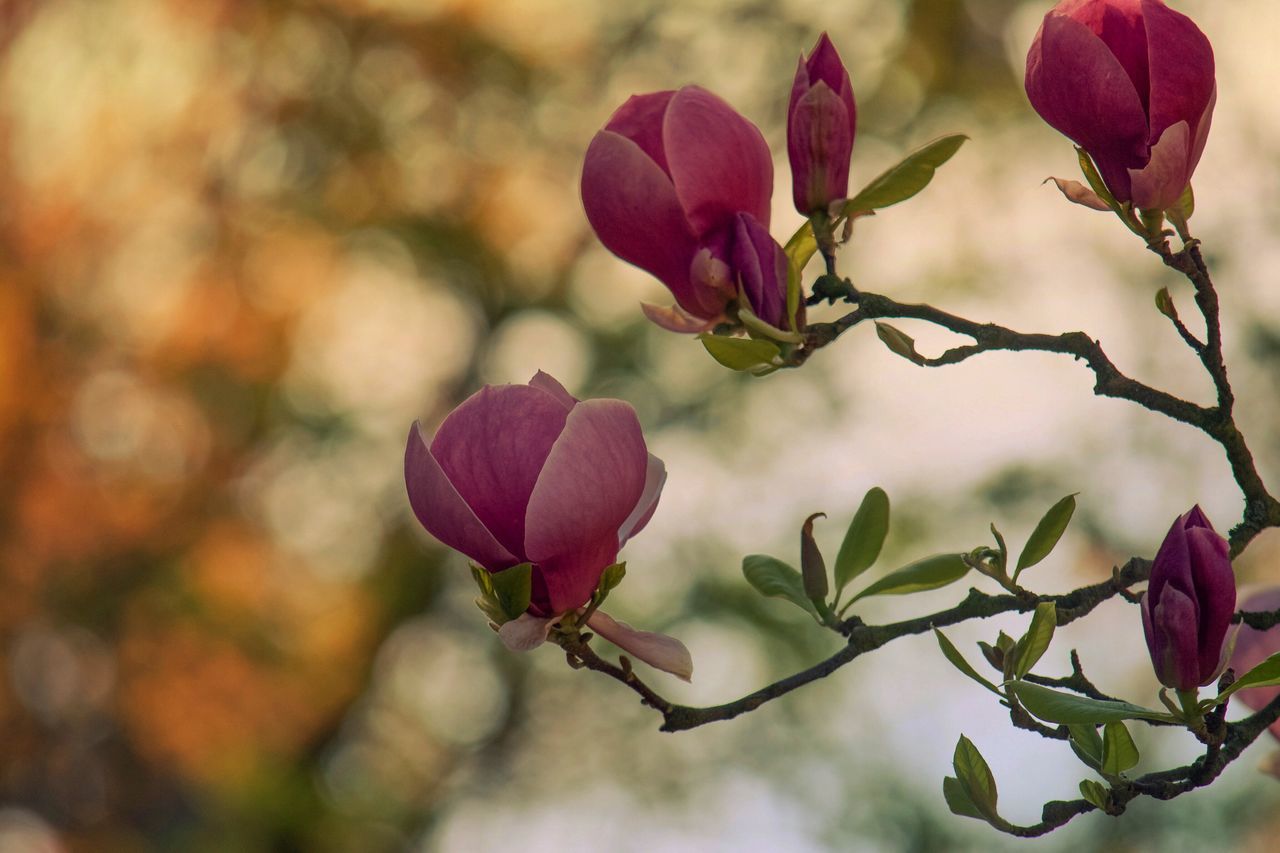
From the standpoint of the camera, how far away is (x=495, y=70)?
10.6ft

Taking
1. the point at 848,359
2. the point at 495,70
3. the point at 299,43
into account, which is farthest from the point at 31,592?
the point at 848,359

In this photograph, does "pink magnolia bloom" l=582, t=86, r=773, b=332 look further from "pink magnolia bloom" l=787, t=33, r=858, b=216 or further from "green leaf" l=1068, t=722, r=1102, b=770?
"green leaf" l=1068, t=722, r=1102, b=770

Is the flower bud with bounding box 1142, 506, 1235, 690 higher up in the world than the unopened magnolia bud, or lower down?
higher up

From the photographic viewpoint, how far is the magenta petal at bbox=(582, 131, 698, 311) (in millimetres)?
412

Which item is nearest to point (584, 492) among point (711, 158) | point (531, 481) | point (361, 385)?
point (531, 481)

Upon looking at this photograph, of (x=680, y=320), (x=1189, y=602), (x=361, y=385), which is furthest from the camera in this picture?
(x=361, y=385)

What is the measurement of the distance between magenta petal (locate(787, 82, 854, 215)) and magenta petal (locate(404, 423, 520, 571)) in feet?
0.48

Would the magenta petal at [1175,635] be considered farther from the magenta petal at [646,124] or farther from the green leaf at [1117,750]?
the magenta petal at [646,124]

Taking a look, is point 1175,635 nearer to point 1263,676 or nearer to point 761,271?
point 1263,676

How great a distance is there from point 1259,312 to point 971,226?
0.69 m

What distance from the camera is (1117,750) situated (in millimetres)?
414

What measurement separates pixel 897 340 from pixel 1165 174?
0.09 m

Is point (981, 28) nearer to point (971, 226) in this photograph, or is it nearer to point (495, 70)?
point (971, 226)

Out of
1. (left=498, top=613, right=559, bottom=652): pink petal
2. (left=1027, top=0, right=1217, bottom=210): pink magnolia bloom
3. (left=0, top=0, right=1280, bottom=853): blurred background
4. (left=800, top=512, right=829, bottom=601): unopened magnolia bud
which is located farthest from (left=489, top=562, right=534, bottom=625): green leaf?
(left=0, top=0, right=1280, bottom=853): blurred background
